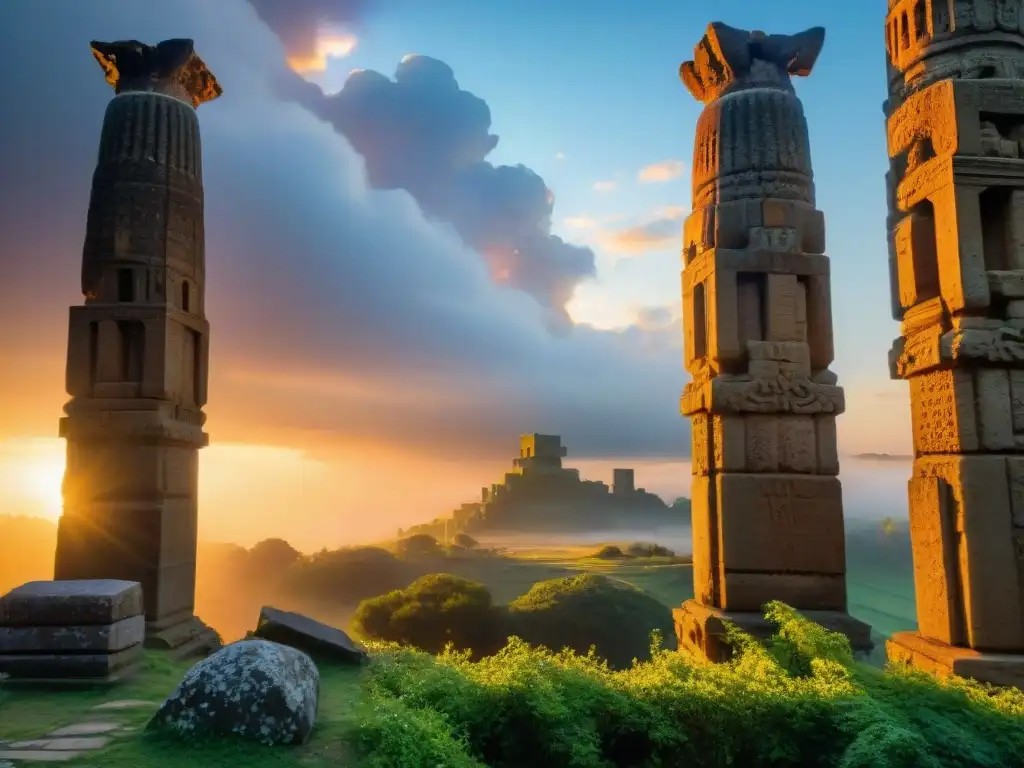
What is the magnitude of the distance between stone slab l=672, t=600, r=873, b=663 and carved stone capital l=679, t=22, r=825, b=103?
5729mm

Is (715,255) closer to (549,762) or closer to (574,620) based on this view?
(549,762)

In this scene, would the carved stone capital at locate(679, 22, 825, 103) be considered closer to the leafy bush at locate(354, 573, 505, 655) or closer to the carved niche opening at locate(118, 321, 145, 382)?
the carved niche opening at locate(118, 321, 145, 382)

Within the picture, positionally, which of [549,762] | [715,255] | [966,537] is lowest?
[549,762]

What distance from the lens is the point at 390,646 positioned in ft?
24.7

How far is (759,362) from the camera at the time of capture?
A: 25.0ft

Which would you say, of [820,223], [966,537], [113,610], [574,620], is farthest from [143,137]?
[574,620]

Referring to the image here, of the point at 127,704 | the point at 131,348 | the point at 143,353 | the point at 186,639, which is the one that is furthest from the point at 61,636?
the point at 131,348

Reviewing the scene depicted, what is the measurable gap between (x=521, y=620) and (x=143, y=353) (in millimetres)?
11549

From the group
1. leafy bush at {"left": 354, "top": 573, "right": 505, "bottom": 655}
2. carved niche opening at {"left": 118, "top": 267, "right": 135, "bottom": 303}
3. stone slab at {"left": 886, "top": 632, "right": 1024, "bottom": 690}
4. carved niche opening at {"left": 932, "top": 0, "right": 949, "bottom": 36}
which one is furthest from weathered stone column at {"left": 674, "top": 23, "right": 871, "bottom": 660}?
leafy bush at {"left": 354, "top": 573, "right": 505, "bottom": 655}

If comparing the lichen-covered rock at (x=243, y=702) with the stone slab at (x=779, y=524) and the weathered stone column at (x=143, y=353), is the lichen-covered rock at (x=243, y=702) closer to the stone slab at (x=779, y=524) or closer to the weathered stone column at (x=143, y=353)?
the weathered stone column at (x=143, y=353)

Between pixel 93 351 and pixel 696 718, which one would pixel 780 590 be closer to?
pixel 696 718

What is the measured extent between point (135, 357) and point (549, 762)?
21.8 feet

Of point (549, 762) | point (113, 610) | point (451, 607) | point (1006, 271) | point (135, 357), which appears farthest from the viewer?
point (451, 607)

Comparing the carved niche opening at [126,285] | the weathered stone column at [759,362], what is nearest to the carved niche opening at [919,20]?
the weathered stone column at [759,362]
